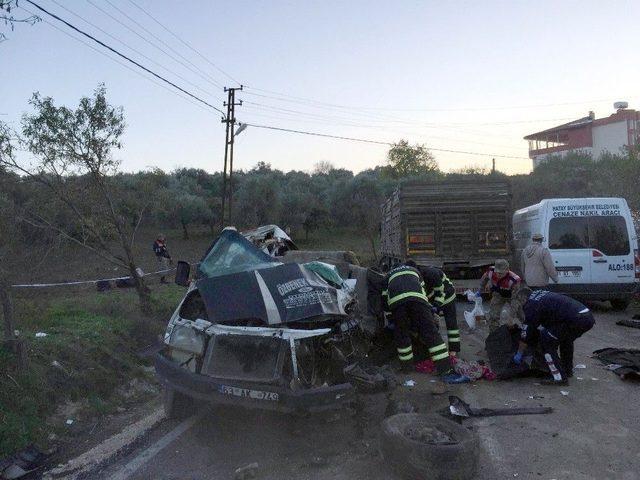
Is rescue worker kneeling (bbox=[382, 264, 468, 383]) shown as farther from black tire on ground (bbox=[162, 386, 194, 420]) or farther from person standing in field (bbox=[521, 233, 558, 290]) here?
person standing in field (bbox=[521, 233, 558, 290])

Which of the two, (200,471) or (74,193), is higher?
(74,193)

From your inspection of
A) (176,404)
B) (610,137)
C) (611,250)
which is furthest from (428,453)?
(610,137)

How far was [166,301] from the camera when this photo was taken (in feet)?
39.3

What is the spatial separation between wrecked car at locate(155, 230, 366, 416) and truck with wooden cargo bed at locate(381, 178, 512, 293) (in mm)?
8211

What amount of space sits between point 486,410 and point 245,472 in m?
2.49

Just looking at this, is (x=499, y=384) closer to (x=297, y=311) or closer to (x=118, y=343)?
(x=297, y=311)

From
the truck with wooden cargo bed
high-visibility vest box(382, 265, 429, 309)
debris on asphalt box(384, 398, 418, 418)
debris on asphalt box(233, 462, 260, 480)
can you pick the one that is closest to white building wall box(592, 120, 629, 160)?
the truck with wooden cargo bed

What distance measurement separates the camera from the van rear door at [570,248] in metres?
11.6

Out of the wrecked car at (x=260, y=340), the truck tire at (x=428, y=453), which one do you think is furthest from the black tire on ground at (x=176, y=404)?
the truck tire at (x=428, y=453)

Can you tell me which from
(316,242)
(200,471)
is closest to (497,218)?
(200,471)

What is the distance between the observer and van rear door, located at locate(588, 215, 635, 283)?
11.6 metres

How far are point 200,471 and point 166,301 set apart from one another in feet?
25.9

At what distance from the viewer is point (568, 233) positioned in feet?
38.4

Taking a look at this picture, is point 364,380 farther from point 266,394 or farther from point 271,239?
point 271,239
